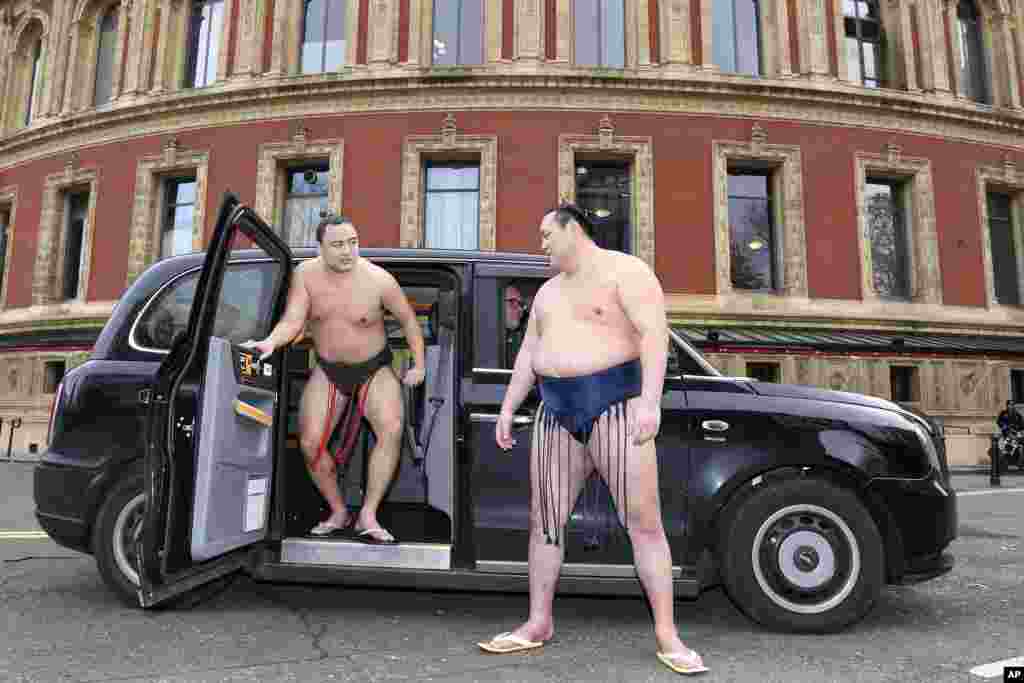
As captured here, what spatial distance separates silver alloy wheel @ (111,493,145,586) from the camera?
3770 millimetres

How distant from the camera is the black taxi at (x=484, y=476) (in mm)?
3244

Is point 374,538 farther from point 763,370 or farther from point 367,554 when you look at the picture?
point 763,370

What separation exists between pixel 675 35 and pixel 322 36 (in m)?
10.4

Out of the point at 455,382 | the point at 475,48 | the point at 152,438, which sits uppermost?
the point at 475,48

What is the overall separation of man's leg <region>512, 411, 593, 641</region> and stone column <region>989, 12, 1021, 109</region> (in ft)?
81.5

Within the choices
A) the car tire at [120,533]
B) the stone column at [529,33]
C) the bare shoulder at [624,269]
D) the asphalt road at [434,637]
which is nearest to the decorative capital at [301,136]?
the stone column at [529,33]

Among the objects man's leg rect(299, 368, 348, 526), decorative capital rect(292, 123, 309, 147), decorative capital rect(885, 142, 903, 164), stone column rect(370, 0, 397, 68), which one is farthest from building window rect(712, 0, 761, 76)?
man's leg rect(299, 368, 348, 526)

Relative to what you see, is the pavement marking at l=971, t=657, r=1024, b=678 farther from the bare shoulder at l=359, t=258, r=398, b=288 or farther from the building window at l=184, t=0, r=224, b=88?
the building window at l=184, t=0, r=224, b=88

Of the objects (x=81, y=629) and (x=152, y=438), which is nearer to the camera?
(x=152, y=438)

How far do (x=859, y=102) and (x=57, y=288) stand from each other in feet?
82.1

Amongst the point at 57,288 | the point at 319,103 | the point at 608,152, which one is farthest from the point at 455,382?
the point at 57,288

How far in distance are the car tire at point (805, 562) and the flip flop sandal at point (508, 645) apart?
1106mm

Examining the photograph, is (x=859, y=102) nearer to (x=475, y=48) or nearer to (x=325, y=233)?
(x=475, y=48)

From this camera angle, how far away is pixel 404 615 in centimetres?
381
